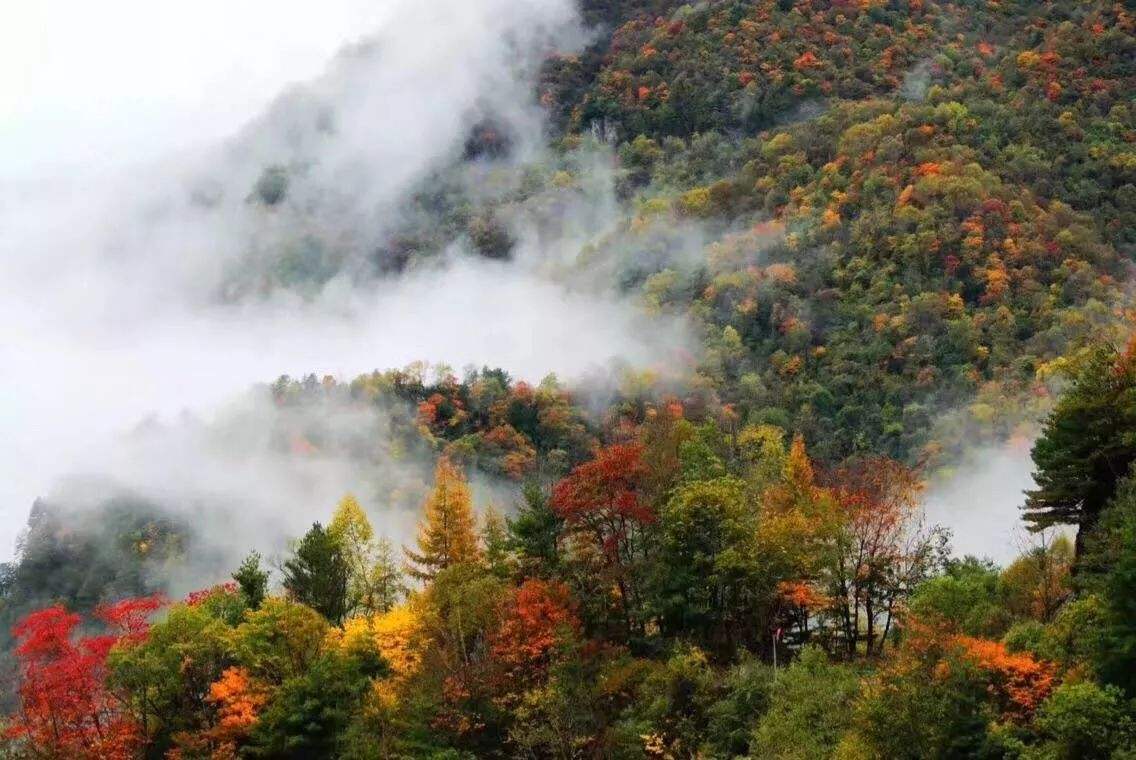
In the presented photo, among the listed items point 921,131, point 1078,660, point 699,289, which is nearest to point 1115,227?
point 921,131

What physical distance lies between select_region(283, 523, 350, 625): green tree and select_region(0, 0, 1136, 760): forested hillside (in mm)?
187

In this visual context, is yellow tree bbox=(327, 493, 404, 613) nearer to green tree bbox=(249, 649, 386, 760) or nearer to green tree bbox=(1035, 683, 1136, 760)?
green tree bbox=(249, 649, 386, 760)

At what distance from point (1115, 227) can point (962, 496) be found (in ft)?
165

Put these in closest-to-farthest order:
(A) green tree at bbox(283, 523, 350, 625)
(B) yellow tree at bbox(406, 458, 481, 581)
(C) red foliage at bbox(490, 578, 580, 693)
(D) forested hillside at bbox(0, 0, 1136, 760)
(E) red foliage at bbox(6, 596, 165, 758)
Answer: (D) forested hillside at bbox(0, 0, 1136, 760)
(C) red foliage at bbox(490, 578, 580, 693)
(E) red foliage at bbox(6, 596, 165, 758)
(B) yellow tree at bbox(406, 458, 481, 581)
(A) green tree at bbox(283, 523, 350, 625)

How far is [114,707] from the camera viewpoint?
55.8 meters

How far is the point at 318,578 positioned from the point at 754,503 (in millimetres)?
22726

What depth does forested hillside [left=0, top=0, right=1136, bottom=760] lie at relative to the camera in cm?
4522

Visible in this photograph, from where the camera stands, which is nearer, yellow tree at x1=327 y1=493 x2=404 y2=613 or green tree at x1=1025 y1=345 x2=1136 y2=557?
green tree at x1=1025 y1=345 x2=1136 y2=557

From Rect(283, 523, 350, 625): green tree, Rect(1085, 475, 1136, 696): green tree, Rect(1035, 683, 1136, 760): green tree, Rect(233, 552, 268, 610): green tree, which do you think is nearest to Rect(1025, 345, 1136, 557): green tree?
Rect(1085, 475, 1136, 696): green tree

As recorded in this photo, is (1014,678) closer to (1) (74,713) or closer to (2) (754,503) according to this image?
(2) (754,503)

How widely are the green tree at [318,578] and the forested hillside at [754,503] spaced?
0.61ft

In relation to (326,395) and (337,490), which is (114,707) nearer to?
(337,490)

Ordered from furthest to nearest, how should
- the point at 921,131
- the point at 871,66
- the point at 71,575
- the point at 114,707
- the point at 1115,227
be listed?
the point at 871,66 < the point at 921,131 < the point at 1115,227 < the point at 71,575 < the point at 114,707

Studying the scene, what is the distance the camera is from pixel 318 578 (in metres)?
61.5
